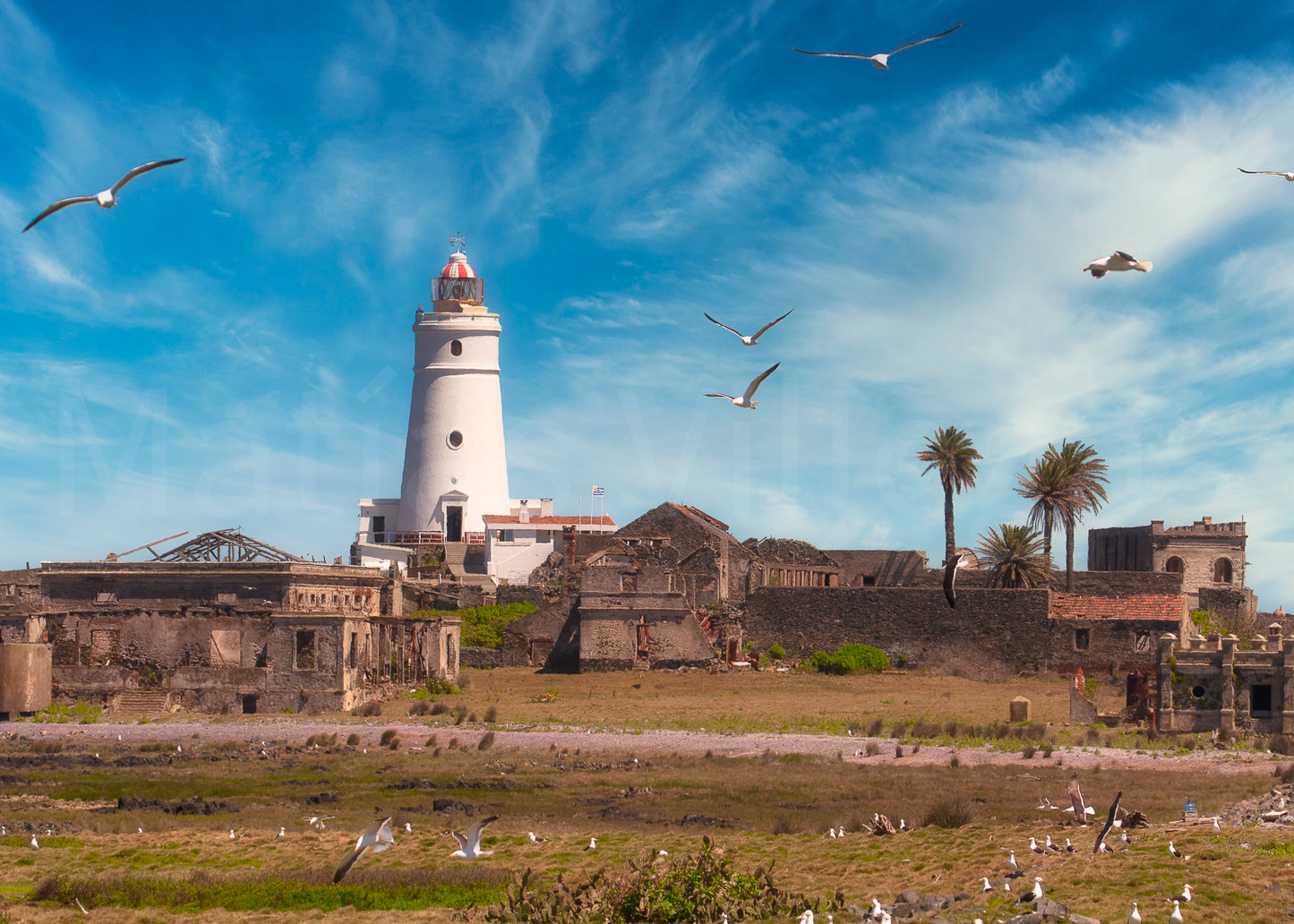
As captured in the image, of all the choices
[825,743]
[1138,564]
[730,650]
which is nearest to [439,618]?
[730,650]

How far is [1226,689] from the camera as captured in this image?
3356 cm

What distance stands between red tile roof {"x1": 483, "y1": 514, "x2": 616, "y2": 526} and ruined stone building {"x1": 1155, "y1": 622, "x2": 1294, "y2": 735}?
3748cm

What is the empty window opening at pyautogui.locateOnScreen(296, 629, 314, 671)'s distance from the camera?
42.0 meters

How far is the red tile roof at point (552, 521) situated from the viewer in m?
68.2

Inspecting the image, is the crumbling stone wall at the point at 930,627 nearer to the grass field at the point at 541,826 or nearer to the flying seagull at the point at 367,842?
the grass field at the point at 541,826

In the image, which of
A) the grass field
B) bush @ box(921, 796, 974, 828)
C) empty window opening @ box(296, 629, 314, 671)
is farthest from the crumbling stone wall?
bush @ box(921, 796, 974, 828)

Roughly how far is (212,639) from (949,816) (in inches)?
1088

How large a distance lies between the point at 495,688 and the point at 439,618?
3462 mm

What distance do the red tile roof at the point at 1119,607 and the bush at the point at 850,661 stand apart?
22.0 ft

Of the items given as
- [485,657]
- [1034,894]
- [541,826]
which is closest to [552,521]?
[485,657]

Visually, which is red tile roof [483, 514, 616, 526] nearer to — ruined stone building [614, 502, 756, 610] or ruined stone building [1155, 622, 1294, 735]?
ruined stone building [614, 502, 756, 610]

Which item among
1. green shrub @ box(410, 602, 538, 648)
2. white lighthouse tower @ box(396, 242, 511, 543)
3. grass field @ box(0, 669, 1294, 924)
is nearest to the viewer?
grass field @ box(0, 669, 1294, 924)

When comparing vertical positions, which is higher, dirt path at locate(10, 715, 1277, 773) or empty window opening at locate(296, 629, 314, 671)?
empty window opening at locate(296, 629, 314, 671)

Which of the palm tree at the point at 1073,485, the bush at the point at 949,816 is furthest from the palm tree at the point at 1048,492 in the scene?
the bush at the point at 949,816
